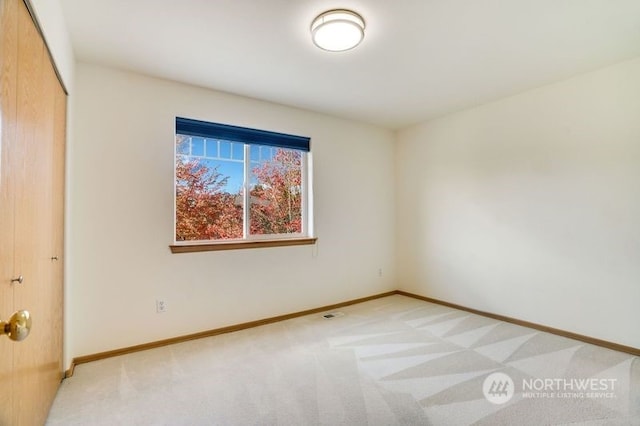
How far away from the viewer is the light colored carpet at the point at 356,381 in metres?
1.74

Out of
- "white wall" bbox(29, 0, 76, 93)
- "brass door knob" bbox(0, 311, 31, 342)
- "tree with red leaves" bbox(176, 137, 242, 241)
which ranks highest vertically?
"white wall" bbox(29, 0, 76, 93)

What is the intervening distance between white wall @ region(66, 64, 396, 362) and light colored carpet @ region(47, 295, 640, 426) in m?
0.28

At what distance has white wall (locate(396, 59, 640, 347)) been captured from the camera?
256 centimetres

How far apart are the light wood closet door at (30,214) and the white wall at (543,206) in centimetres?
384

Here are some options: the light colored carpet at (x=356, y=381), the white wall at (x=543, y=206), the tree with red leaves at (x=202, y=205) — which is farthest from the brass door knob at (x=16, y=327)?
the white wall at (x=543, y=206)

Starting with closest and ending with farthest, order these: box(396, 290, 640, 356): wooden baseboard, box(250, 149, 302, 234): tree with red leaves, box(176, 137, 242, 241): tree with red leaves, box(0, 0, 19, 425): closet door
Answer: box(0, 0, 19, 425): closet door
box(396, 290, 640, 356): wooden baseboard
box(176, 137, 242, 241): tree with red leaves
box(250, 149, 302, 234): tree with red leaves

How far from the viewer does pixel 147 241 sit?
8.77 ft

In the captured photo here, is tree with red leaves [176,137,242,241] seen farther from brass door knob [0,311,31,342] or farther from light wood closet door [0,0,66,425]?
brass door knob [0,311,31,342]

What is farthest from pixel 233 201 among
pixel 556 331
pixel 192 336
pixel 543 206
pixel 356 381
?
pixel 556 331

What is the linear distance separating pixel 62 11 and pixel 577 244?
172 inches

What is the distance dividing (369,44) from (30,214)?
2304 mm

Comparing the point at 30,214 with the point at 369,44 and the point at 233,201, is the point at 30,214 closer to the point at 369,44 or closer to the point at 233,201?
the point at 233,201

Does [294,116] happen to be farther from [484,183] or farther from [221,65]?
[484,183]

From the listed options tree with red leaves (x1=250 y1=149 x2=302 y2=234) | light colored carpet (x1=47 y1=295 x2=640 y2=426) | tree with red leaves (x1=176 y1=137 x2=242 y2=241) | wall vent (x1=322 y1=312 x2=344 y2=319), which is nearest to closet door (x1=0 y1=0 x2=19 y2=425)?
light colored carpet (x1=47 y1=295 x2=640 y2=426)
